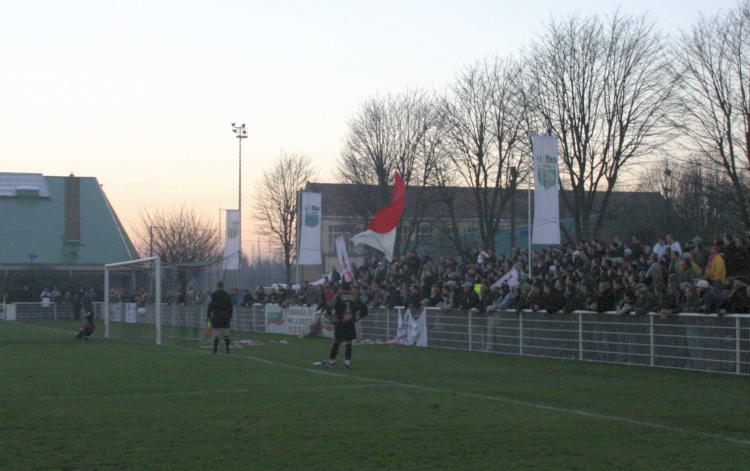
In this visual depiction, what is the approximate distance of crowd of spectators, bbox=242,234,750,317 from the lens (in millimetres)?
18125

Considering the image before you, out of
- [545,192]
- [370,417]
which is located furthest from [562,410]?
[545,192]

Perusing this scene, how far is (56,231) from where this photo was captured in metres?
68.9

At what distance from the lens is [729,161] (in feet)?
113

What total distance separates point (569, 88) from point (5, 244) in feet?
150

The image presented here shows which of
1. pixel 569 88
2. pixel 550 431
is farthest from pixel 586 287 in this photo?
pixel 569 88

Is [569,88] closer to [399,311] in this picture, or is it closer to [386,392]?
[399,311]

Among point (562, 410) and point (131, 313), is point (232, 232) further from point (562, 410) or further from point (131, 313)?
point (562, 410)

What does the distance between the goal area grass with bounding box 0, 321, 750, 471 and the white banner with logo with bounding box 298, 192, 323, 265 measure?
15.9 metres

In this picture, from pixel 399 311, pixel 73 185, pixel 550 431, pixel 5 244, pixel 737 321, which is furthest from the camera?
pixel 73 185

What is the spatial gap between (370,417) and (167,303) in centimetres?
2182

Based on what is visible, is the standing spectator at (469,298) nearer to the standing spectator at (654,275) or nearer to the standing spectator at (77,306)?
the standing spectator at (654,275)

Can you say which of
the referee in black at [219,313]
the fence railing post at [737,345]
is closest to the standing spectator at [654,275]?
the fence railing post at [737,345]

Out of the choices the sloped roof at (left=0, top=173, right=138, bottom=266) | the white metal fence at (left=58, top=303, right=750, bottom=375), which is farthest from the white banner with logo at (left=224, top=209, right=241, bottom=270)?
the sloped roof at (left=0, top=173, right=138, bottom=266)

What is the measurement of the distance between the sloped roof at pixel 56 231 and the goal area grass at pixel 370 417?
50.3 meters
